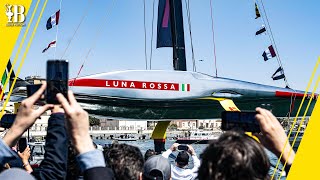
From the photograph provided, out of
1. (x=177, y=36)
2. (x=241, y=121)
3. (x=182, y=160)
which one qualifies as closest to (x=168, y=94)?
(x=177, y=36)

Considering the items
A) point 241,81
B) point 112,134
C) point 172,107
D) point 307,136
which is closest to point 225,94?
point 241,81

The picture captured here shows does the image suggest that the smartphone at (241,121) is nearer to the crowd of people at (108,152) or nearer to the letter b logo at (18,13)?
the crowd of people at (108,152)

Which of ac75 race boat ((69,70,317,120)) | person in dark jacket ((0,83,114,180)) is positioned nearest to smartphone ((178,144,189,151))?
person in dark jacket ((0,83,114,180))

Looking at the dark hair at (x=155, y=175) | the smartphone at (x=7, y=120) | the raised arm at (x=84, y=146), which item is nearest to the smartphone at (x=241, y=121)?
the raised arm at (x=84, y=146)

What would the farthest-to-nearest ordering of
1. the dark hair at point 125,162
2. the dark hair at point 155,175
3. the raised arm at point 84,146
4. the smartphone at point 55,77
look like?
the dark hair at point 155,175
the dark hair at point 125,162
the smartphone at point 55,77
the raised arm at point 84,146

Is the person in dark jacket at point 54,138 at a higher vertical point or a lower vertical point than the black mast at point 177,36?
lower

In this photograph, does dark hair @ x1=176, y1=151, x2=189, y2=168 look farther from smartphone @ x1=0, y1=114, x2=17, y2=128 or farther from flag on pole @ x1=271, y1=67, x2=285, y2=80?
flag on pole @ x1=271, y1=67, x2=285, y2=80

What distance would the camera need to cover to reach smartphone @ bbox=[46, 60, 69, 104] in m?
2.10

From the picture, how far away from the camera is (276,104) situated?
47.1 feet

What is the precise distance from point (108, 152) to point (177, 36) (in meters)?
12.9

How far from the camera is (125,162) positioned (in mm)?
2576

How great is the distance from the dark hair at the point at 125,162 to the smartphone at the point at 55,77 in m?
0.61

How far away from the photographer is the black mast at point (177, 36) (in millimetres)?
14961

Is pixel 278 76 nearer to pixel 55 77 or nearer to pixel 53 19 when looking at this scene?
pixel 53 19
